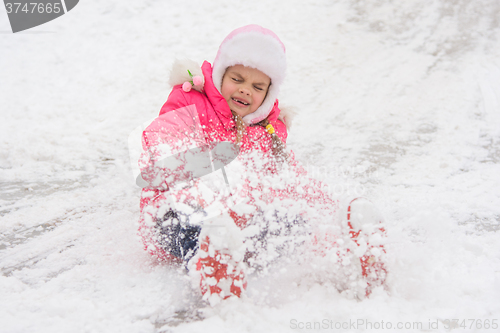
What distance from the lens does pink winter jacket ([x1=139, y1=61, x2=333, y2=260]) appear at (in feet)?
3.96

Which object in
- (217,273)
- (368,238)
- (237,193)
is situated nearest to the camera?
(217,273)

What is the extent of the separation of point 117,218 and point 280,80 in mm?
1112

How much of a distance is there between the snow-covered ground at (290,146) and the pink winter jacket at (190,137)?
0.81 feet

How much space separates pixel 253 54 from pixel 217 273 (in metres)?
1.08

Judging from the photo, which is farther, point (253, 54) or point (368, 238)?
point (253, 54)

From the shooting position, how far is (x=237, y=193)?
4.10 feet

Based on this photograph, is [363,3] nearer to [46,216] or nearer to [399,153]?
[399,153]

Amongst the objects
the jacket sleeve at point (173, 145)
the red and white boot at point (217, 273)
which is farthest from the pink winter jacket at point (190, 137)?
the red and white boot at point (217, 273)

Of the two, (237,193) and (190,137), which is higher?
(190,137)

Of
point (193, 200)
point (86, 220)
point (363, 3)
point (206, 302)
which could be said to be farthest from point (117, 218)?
point (363, 3)

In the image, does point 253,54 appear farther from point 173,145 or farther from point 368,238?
point 368,238

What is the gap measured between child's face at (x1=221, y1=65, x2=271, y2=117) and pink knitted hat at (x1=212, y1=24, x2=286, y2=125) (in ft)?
0.10

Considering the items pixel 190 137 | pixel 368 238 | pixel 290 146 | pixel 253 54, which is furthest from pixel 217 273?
pixel 290 146

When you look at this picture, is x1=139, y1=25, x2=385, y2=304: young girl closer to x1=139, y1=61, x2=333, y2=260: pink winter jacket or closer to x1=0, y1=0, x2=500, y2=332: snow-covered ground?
x1=139, y1=61, x2=333, y2=260: pink winter jacket
